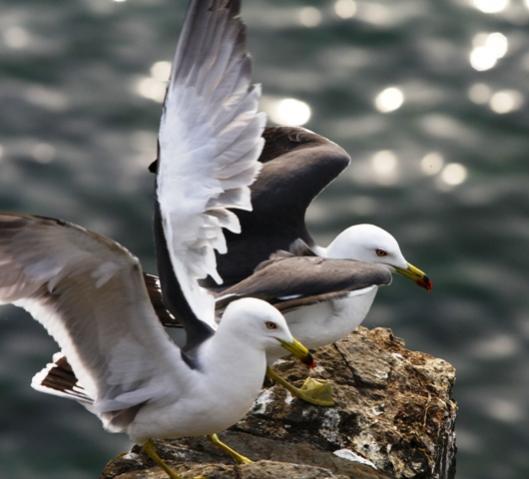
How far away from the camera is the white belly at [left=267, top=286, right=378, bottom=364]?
31.8 ft

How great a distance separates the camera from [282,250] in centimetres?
1039

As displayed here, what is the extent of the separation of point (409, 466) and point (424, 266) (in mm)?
4856

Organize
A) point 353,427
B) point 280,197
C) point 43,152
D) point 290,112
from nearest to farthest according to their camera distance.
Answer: point 353,427, point 280,197, point 43,152, point 290,112

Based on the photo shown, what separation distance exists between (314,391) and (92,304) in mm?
1664

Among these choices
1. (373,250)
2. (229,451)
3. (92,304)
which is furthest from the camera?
(373,250)

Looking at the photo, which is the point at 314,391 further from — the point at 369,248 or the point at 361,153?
the point at 361,153

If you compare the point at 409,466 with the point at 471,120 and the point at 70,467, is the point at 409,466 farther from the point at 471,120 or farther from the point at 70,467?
the point at 471,120

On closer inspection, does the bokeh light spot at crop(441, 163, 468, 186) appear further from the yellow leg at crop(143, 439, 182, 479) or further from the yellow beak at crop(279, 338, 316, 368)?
the yellow leg at crop(143, 439, 182, 479)

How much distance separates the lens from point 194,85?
1001cm

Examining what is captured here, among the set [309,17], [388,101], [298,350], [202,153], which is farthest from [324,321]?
[309,17]

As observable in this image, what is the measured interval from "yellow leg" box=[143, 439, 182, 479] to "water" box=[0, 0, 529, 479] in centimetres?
375

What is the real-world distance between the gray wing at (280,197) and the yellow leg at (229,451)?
1390 mm

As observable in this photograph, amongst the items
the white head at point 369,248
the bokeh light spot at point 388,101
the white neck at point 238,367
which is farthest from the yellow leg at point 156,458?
the bokeh light spot at point 388,101

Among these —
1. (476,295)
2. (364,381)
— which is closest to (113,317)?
(364,381)
